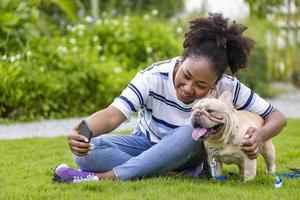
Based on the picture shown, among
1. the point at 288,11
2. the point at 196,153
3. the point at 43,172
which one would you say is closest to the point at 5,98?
the point at 43,172

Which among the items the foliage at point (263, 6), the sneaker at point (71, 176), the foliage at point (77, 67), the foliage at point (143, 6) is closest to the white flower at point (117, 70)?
the foliage at point (77, 67)

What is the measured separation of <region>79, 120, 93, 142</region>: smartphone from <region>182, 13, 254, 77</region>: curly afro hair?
0.83 metres

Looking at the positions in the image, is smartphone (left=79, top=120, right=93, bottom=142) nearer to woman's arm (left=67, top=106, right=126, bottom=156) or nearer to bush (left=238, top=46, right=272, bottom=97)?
woman's arm (left=67, top=106, right=126, bottom=156)

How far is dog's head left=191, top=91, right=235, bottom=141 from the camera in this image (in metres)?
3.91

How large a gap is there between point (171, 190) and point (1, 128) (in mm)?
4365

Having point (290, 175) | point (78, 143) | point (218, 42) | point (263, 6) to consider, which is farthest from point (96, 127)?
point (263, 6)

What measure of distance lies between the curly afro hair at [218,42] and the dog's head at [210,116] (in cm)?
21

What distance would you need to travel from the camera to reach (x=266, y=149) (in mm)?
4469

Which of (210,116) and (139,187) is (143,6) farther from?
(139,187)

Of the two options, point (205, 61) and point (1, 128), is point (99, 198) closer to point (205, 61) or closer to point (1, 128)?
point (205, 61)

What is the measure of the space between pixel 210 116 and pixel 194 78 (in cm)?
26

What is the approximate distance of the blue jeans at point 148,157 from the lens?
4109mm

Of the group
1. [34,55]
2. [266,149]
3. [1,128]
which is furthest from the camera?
[34,55]

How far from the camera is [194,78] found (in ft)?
13.1
